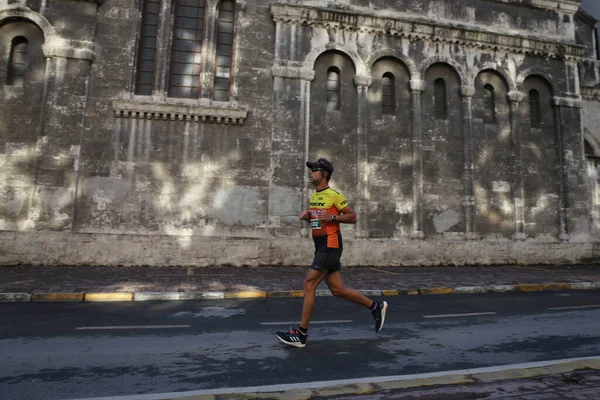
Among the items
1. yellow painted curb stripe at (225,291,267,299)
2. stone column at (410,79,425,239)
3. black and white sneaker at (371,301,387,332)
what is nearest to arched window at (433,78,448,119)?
stone column at (410,79,425,239)

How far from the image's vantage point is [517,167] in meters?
15.4

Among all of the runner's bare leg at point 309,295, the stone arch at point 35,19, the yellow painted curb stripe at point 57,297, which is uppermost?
the stone arch at point 35,19

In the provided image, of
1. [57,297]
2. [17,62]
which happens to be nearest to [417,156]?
[57,297]

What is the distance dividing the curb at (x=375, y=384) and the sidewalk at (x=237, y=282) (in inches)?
200

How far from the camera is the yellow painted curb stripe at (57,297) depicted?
7.10 meters

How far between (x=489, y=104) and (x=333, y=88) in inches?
289

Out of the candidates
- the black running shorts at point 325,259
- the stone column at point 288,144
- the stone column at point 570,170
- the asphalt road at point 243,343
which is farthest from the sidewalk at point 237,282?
the black running shorts at point 325,259

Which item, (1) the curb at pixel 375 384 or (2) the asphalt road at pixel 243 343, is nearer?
(1) the curb at pixel 375 384

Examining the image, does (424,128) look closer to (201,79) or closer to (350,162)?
(350,162)

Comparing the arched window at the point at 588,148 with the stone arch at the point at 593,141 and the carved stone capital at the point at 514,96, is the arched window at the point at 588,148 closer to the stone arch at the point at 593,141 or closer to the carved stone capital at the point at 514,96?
the stone arch at the point at 593,141

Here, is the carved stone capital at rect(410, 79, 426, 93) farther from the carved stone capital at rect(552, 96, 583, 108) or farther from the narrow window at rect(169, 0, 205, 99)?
the narrow window at rect(169, 0, 205, 99)

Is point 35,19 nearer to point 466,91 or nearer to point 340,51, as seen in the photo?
point 340,51

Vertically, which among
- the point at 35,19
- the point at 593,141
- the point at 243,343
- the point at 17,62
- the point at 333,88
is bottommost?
the point at 243,343

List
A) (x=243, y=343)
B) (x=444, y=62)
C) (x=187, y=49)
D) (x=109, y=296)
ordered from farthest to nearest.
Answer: (x=444, y=62) → (x=187, y=49) → (x=109, y=296) → (x=243, y=343)
